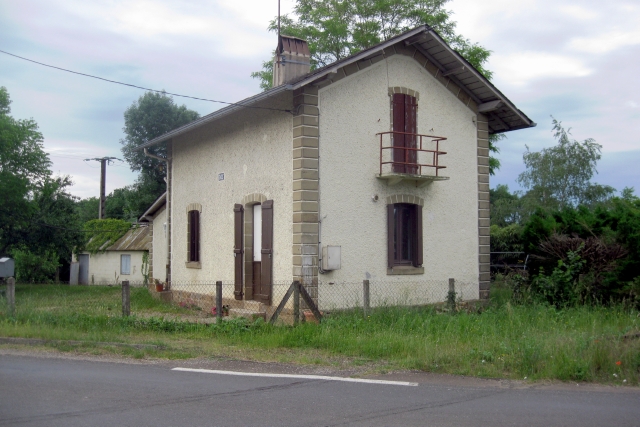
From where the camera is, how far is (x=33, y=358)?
31.1 feet

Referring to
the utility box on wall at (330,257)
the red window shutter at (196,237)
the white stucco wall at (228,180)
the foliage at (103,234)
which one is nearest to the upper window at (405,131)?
the utility box on wall at (330,257)

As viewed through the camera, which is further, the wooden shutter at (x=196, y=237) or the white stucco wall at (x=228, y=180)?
the wooden shutter at (x=196, y=237)

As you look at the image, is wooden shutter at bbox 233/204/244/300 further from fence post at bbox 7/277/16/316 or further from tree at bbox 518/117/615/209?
tree at bbox 518/117/615/209

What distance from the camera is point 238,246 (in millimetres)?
15445

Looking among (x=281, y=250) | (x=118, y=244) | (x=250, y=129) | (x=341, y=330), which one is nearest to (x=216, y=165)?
(x=250, y=129)

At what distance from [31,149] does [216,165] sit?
14535mm

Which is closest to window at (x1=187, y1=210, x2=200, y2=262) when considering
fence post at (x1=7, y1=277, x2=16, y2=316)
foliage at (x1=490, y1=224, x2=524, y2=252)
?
fence post at (x1=7, y1=277, x2=16, y2=316)

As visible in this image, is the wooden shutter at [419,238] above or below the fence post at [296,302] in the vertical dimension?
above

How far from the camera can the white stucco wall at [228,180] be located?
13.8 meters

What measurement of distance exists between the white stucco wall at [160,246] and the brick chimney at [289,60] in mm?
7055

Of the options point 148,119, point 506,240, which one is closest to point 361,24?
point 506,240

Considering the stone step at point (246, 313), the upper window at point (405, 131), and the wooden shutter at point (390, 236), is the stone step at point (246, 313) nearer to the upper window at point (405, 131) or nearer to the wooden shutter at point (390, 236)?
the wooden shutter at point (390, 236)

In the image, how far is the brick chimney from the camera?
15938 millimetres

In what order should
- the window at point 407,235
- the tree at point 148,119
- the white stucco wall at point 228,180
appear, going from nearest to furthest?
the white stucco wall at point 228,180
the window at point 407,235
the tree at point 148,119
